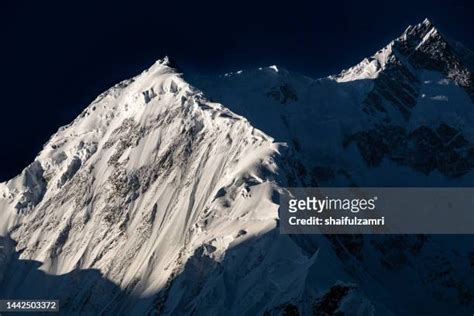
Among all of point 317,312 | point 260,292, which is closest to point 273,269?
point 260,292

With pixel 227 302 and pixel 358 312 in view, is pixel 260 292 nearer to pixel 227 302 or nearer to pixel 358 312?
pixel 227 302

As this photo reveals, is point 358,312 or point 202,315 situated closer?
point 358,312

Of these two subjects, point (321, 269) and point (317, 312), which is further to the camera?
point (321, 269)

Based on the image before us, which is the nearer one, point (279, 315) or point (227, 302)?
point (279, 315)

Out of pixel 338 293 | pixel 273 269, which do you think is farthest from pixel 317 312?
pixel 273 269

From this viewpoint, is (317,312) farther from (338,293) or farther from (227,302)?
(227,302)

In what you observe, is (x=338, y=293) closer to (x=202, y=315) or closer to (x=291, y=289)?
(x=291, y=289)

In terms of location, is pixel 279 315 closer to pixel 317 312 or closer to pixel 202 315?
pixel 317 312
